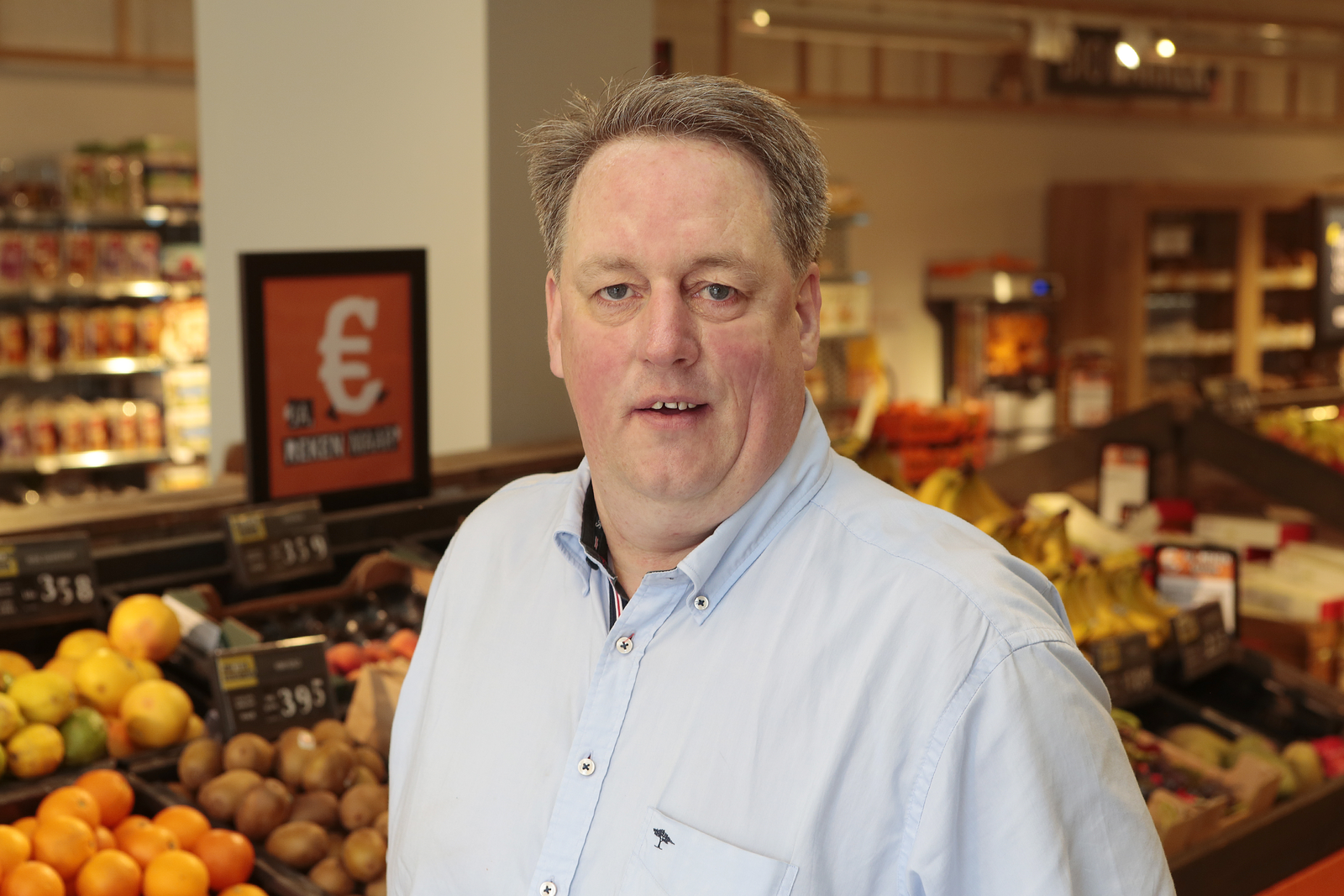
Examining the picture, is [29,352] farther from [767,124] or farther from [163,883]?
[767,124]

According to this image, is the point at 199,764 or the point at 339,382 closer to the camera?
the point at 199,764

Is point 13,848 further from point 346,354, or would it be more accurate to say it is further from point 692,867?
point 346,354

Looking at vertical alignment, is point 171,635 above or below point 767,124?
below

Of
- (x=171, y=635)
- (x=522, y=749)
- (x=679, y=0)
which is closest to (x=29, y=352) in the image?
(x=679, y=0)

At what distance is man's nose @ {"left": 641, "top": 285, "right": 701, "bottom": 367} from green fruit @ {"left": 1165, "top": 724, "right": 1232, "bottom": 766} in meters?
2.05

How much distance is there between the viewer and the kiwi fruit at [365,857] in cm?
192

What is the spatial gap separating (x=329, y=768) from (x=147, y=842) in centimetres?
31

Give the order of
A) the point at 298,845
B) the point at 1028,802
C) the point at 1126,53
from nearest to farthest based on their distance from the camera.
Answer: the point at 1028,802 → the point at 298,845 → the point at 1126,53

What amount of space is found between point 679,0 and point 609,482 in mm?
7412

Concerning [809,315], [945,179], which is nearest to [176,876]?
[809,315]

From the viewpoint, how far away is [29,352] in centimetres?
664

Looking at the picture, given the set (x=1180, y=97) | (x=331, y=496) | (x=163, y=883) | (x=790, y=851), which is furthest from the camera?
(x=1180, y=97)

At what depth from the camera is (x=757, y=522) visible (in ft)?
3.83

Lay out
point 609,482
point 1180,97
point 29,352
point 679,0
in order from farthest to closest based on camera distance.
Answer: point 1180,97, point 679,0, point 29,352, point 609,482
